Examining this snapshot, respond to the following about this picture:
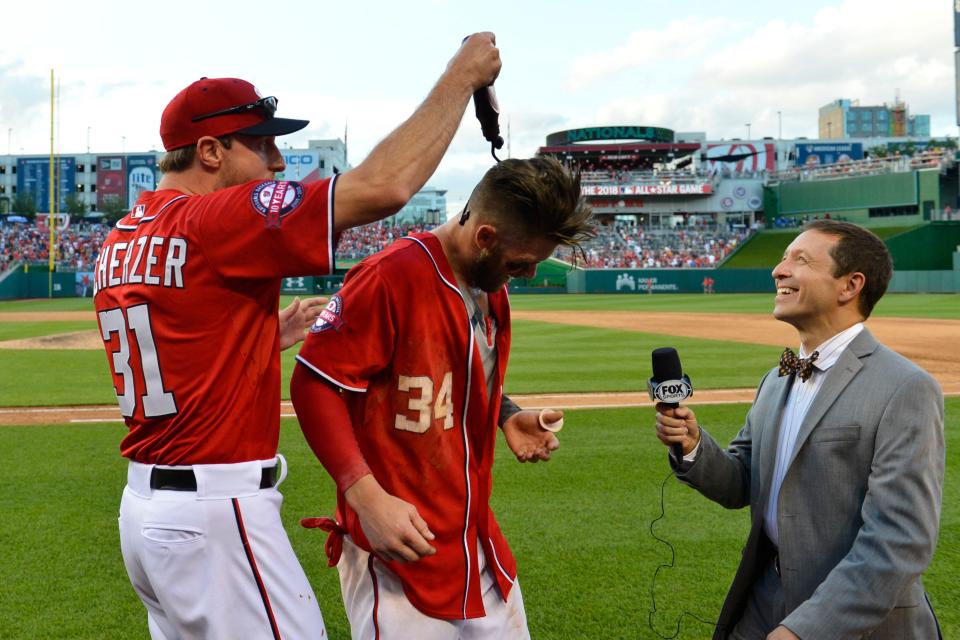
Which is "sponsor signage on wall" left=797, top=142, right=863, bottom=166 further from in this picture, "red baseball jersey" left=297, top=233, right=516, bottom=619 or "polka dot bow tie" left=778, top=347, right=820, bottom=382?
"red baseball jersey" left=297, top=233, right=516, bottom=619

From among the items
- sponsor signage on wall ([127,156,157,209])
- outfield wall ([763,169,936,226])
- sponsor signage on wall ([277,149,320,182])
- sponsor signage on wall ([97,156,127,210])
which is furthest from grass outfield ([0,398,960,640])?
sponsor signage on wall ([97,156,127,210])

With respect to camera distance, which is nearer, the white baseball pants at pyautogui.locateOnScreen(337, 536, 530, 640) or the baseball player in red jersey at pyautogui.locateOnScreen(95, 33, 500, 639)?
the baseball player in red jersey at pyautogui.locateOnScreen(95, 33, 500, 639)

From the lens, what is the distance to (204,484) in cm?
229

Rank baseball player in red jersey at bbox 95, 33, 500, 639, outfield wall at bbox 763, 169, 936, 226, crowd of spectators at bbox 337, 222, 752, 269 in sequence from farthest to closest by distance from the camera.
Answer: outfield wall at bbox 763, 169, 936, 226 < crowd of spectators at bbox 337, 222, 752, 269 < baseball player in red jersey at bbox 95, 33, 500, 639

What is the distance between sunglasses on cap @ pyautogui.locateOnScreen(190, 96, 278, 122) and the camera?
2.46 meters

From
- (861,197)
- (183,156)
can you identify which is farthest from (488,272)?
(861,197)

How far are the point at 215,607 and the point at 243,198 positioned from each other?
110 cm

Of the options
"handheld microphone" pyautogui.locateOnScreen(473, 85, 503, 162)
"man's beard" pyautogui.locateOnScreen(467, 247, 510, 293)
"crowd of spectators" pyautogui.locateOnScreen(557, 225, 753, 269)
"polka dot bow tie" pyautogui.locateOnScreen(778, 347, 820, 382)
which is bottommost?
"polka dot bow tie" pyautogui.locateOnScreen(778, 347, 820, 382)

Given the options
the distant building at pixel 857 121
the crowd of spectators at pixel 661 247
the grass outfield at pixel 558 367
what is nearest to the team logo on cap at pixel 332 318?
the grass outfield at pixel 558 367

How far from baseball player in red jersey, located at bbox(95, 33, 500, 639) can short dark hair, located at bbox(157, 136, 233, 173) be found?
6cm

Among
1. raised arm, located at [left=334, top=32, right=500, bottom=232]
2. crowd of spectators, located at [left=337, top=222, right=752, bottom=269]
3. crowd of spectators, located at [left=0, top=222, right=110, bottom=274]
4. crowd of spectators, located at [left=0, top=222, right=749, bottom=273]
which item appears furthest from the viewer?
crowd of spectators, located at [left=337, top=222, right=752, bottom=269]

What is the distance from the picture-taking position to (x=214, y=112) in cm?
246

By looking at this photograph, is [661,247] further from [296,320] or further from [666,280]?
[296,320]

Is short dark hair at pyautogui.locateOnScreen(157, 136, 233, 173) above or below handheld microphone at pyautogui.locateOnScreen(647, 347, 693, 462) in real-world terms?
above
